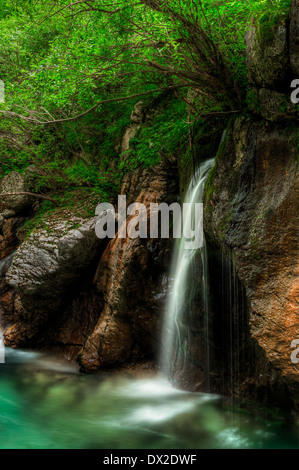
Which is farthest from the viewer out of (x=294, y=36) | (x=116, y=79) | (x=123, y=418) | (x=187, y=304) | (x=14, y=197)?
(x=14, y=197)

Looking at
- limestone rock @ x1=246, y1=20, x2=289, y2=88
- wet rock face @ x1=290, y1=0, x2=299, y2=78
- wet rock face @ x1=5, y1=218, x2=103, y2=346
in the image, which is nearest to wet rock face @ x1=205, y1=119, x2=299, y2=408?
limestone rock @ x1=246, y1=20, x2=289, y2=88

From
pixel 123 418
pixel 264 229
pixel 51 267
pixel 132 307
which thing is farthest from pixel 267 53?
pixel 51 267

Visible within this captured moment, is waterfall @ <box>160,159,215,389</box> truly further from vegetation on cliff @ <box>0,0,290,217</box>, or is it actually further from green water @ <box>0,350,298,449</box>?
vegetation on cliff @ <box>0,0,290,217</box>

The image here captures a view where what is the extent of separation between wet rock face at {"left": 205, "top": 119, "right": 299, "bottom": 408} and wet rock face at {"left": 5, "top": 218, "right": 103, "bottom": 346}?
144 inches

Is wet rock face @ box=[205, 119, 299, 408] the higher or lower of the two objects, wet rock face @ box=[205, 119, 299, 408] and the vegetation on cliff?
the lower

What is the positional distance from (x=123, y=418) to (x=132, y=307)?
6.80ft

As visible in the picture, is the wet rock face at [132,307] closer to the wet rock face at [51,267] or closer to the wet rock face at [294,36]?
the wet rock face at [51,267]

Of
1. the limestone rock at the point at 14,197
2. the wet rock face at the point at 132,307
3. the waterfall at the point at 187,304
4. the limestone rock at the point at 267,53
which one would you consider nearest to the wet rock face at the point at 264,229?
the limestone rock at the point at 267,53

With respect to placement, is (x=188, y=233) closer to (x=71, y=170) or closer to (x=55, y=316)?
(x=55, y=316)

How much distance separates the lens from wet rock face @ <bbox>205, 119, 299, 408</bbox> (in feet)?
12.3

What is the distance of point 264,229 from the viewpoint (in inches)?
159

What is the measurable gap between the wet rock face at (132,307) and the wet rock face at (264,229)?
2.08 m

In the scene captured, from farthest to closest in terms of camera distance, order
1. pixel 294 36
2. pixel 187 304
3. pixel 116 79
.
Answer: pixel 116 79 < pixel 187 304 < pixel 294 36

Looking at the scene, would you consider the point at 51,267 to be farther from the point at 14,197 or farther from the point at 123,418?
the point at 14,197
